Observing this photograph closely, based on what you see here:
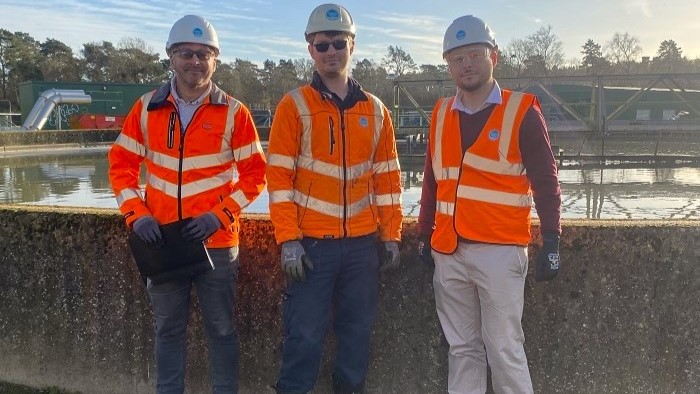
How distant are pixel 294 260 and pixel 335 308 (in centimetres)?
46

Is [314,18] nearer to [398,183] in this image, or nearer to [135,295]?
[398,183]

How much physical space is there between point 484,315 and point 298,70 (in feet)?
209

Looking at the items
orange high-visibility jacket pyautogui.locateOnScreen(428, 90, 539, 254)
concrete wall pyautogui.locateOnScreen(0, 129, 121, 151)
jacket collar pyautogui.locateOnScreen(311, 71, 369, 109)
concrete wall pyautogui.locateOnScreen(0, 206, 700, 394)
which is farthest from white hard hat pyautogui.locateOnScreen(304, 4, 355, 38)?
concrete wall pyautogui.locateOnScreen(0, 129, 121, 151)

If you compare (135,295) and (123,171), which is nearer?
(123,171)

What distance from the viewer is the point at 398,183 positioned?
10.3 ft

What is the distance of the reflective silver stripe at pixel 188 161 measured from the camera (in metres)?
2.97

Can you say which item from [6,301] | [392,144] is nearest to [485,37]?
[392,144]

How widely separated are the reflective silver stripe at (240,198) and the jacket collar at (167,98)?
1.48 ft

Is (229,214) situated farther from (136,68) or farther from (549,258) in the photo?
(136,68)

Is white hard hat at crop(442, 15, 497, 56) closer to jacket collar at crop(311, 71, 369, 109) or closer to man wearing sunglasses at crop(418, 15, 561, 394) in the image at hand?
man wearing sunglasses at crop(418, 15, 561, 394)

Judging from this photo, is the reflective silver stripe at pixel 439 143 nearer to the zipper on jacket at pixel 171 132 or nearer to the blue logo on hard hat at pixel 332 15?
the blue logo on hard hat at pixel 332 15

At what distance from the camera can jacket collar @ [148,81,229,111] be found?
9.80ft

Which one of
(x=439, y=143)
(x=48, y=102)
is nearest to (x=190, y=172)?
(x=439, y=143)

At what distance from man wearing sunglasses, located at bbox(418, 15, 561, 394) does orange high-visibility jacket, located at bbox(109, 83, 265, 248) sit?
0.98m
